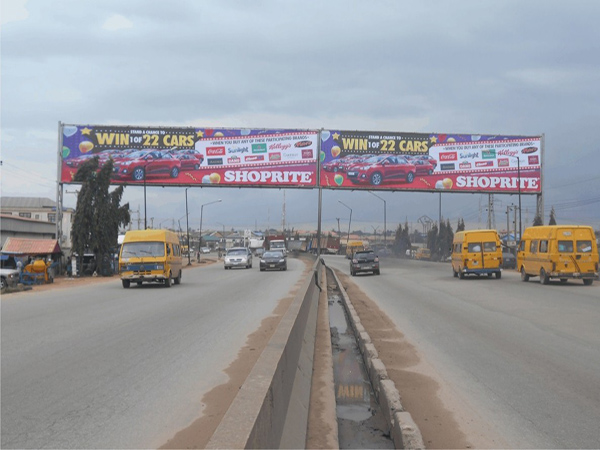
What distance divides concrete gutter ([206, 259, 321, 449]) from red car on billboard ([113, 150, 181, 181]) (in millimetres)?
37216

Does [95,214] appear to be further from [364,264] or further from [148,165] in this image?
[364,264]

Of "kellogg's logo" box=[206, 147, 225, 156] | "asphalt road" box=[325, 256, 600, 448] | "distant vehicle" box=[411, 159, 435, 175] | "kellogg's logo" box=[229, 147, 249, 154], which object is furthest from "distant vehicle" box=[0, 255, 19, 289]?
"distant vehicle" box=[411, 159, 435, 175]

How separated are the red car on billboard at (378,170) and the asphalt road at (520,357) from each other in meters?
24.4

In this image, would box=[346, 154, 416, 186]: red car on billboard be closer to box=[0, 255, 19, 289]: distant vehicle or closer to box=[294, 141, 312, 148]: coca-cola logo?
box=[294, 141, 312, 148]: coca-cola logo

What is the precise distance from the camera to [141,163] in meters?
44.3

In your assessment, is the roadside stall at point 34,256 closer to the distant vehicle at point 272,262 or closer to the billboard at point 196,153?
the billboard at point 196,153

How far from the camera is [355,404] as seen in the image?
793cm

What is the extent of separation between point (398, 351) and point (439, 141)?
36409 millimetres

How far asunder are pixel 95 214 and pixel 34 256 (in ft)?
21.2

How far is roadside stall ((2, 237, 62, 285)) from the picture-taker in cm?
3123

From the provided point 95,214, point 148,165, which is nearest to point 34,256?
point 95,214

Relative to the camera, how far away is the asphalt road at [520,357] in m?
6.22

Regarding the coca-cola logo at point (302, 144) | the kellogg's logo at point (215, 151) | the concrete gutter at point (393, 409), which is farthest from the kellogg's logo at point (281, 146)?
the concrete gutter at point (393, 409)

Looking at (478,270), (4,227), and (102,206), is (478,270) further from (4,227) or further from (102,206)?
(4,227)
